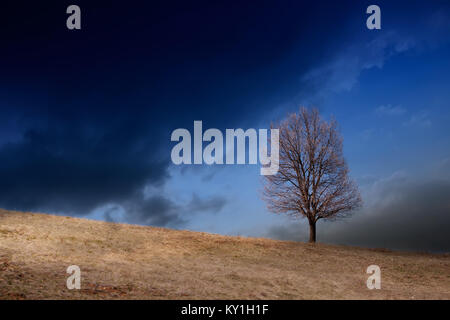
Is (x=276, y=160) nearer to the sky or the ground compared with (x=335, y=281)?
nearer to the sky

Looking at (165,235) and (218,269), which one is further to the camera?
(165,235)

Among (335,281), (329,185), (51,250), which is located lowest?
(335,281)

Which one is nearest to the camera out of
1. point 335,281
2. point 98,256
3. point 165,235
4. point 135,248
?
point 335,281

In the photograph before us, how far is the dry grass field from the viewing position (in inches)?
444

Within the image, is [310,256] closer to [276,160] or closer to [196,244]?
[196,244]

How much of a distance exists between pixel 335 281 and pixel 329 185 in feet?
44.4

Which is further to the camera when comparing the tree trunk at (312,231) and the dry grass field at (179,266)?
the tree trunk at (312,231)

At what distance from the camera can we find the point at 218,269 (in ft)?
51.2

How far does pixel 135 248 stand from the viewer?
19.2m

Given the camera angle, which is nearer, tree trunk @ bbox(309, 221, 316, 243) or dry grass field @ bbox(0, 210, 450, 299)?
dry grass field @ bbox(0, 210, 450, 299)

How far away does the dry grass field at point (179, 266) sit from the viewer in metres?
11.3

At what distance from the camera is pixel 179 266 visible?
1576 cm
